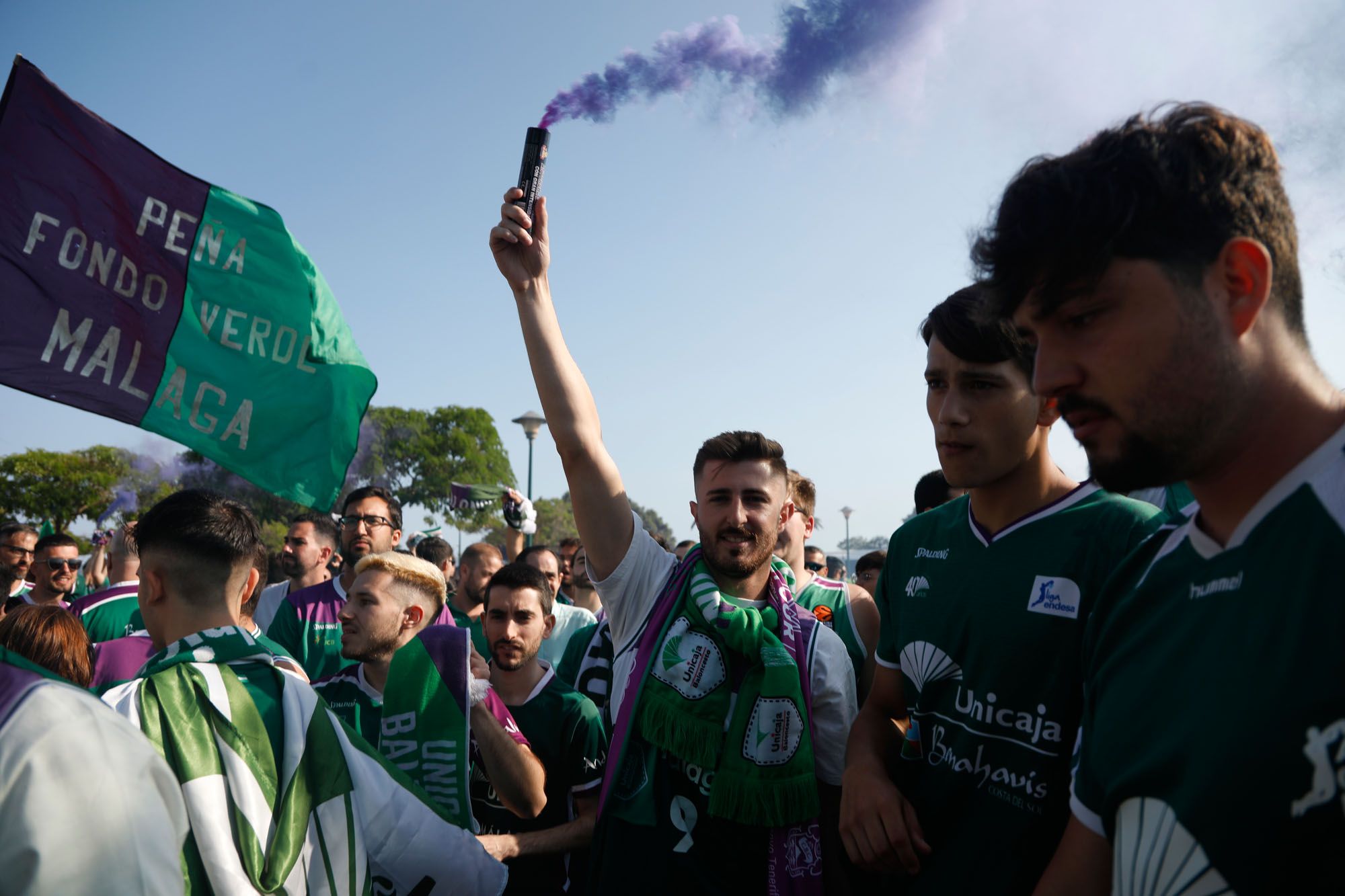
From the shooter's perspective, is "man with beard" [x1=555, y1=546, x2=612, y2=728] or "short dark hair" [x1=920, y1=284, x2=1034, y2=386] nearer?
"short dark hair" [x1=920, y1=284, x2=1034, y2=386]

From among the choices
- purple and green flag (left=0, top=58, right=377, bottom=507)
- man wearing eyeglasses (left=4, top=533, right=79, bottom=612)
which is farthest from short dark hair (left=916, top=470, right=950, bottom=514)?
man wearing eyeglasses (left=4, top=533, right=79, bottom=612)

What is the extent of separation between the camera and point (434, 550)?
8.60 metres

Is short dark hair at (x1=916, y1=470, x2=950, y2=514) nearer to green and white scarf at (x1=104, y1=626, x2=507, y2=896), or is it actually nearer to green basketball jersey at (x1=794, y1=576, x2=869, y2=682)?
green basketball jersey at (x1=794, y1=576, x2=869, y2=682)

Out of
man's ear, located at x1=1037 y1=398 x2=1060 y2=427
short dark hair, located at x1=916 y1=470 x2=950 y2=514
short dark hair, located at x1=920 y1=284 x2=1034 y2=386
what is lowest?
man's ear, located at x1=1037 y1=398 x2=1060 y2=427

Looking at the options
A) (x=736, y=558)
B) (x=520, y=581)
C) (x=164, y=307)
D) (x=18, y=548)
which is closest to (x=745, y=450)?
(x=736, y=558)

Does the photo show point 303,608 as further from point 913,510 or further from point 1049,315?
point 1049,315

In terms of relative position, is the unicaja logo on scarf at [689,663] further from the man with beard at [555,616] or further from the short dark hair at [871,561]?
the short dark hair at [871,561]

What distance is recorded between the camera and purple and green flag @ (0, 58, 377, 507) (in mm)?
4211

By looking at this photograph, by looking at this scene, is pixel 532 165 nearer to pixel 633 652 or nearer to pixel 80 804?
pixel 633 652

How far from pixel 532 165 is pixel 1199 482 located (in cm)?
226

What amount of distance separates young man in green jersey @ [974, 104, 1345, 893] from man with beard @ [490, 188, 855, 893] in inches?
52.1

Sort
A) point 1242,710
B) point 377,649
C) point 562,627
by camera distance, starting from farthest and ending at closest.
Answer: point 562,627 < point 377,649 < point 1242,710

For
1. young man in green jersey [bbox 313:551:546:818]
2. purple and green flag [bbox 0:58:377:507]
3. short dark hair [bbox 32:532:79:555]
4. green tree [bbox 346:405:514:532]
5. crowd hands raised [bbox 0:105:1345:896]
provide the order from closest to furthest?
crowd hands raised [bbox 0:105:1345:896]
young man in green jersey [bbox 313:551:546:818]
purple and green flag [bbox 0:58:377:507]
short dark hair [bbox 32:532:79:555]
green tree [bbox 346:405:514:532]

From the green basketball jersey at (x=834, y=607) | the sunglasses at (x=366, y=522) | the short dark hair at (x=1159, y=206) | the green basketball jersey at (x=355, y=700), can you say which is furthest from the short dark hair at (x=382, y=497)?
the short dark hair at (x=1159, y=206)
